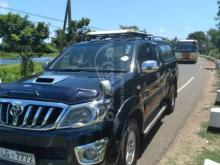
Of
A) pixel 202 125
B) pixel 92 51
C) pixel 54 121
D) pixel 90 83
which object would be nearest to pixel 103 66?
pixel 92 51

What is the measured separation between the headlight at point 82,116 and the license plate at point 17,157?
50 cm

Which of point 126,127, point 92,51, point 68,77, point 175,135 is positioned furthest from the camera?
point 175,135

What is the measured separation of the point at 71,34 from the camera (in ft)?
76.4

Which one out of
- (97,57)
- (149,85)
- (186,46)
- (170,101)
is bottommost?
(170,101)

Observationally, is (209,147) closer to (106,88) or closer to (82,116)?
(106,88)

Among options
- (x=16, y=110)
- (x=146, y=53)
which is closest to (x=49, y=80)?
(x=16, y=110)

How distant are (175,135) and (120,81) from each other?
2.83 metres

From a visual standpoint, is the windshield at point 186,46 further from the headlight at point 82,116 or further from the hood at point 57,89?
the headlight at point 82,116

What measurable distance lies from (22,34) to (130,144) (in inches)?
608

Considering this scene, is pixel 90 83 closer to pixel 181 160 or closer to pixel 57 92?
pixel 57 92

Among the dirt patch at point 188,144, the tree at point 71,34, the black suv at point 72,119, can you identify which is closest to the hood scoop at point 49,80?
the black suv at point 72,119

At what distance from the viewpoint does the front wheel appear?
14.4ft

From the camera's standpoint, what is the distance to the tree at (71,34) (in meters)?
22.5

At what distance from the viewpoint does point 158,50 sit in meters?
7.15
